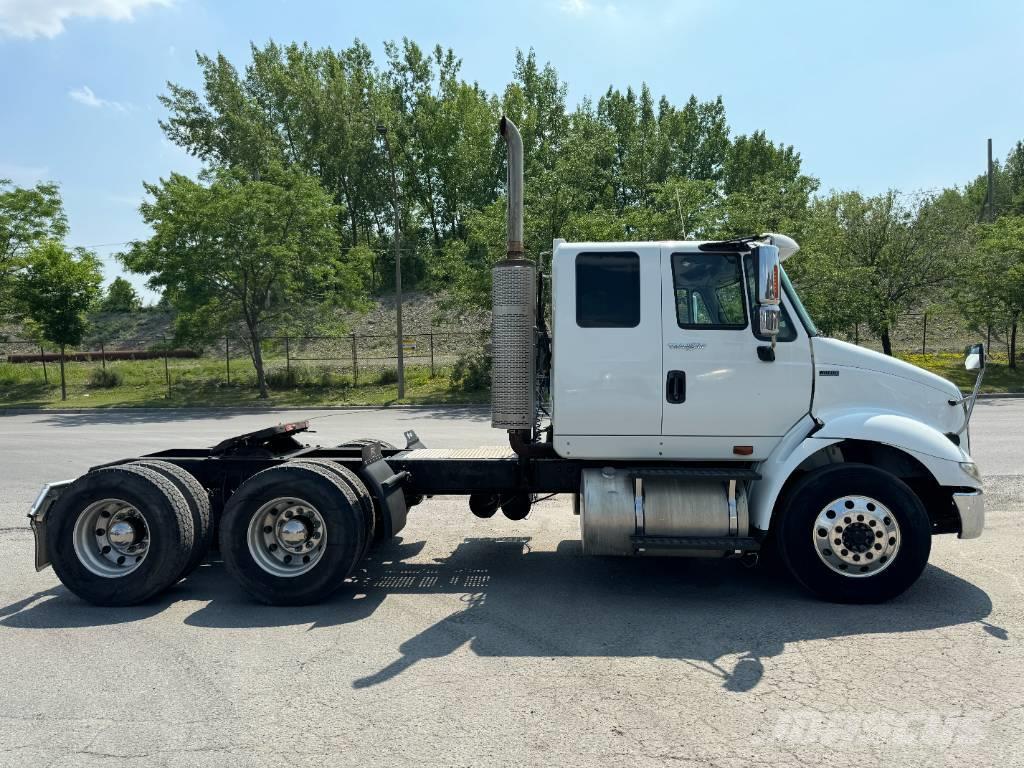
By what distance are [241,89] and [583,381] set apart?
52.3 m

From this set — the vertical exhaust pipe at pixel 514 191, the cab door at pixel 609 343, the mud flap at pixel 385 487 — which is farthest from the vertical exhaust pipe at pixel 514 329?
the mud flap at pixel 385 487

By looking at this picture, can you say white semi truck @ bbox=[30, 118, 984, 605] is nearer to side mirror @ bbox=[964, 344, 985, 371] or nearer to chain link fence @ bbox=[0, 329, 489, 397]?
side mirror @ bbox=[964, 344, 985, 371]

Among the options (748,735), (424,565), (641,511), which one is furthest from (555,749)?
(424,565)

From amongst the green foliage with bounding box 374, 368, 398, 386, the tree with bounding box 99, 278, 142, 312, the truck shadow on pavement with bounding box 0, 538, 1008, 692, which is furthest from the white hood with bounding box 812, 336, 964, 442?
the tree with bounding box 99, 278, 142, 312

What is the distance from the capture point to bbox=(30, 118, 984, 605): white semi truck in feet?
17.1

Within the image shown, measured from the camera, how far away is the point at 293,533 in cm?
545

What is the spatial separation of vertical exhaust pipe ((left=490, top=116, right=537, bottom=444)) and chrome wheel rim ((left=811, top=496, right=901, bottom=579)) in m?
2.21

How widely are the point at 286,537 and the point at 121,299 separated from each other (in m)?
67.8

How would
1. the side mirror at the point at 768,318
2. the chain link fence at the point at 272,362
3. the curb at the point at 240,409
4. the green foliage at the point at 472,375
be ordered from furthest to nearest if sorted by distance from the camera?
1. the chain link fence at the point at 272,362
2. the green foliage at the point at 472,375
3. the curb at the point at 240,409
4. the side mirror at the point at 768,318

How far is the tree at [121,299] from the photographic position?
2384 inches

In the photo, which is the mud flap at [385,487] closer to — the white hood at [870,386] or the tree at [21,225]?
the white hood at [870,386]

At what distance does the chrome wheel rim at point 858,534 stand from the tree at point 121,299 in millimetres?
62516

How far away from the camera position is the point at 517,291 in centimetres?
563

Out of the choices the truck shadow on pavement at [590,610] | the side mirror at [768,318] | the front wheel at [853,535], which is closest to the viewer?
the truck shadow on pavement at [590,610]
